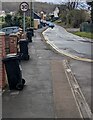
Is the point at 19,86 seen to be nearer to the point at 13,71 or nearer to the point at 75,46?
the point at 13,71

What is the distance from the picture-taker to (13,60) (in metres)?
10.9

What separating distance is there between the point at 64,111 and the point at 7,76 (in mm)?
2747

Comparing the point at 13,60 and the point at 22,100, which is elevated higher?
the point at 13,60

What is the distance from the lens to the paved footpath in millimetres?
8672

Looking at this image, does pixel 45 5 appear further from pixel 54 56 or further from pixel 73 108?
pixel 73 108

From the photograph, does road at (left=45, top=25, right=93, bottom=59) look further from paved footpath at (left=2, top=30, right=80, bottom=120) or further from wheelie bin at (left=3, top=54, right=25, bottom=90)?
wheelie bin at (left=3, top=54, right=25, bottom=90)

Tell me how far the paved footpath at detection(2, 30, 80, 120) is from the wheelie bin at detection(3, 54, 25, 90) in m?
0.26

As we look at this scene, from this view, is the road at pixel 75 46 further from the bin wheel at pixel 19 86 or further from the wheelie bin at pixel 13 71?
the wheelie bin at pixel 13 71

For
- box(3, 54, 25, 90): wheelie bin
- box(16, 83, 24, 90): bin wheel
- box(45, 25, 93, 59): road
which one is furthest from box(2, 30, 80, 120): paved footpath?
box(45, 25, 93, 59): road

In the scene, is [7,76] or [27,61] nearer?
[7,76]

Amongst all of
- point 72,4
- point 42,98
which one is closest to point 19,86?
point 42,98

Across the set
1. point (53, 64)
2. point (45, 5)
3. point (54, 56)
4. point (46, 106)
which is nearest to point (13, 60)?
point (46, 106)

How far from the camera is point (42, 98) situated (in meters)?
10.1

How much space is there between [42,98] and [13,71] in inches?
53.1
